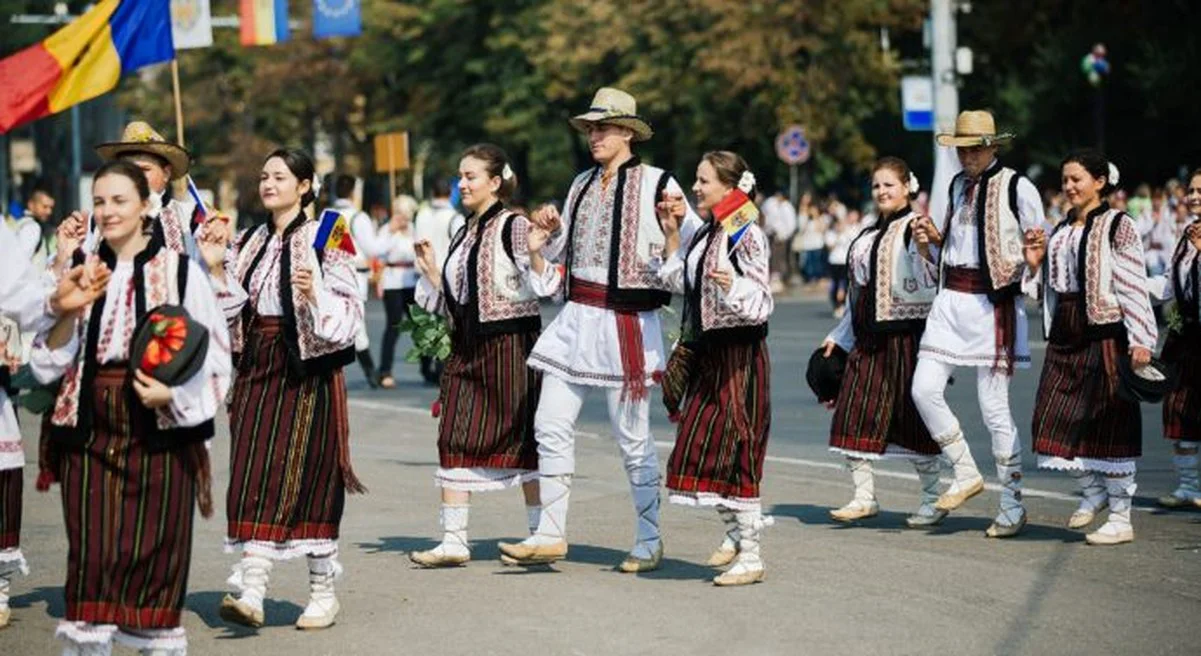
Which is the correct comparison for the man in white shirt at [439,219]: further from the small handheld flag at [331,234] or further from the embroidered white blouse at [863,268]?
the small handheld flag at [331,234]

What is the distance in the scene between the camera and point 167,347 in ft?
23.8

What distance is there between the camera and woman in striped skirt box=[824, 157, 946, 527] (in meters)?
12.0

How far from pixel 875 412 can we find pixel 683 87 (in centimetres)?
3751

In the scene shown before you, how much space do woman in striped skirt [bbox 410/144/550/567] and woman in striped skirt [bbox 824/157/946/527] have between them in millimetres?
2024

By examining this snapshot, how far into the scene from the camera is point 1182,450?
12609 millimetres

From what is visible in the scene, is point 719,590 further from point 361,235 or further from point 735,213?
point 361,235

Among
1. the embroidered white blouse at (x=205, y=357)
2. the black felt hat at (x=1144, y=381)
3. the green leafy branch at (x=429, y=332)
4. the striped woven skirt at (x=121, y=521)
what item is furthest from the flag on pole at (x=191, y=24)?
the striped woven skirt at (x=121, y=521)

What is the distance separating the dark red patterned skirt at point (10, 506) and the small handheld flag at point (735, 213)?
3.00 metres

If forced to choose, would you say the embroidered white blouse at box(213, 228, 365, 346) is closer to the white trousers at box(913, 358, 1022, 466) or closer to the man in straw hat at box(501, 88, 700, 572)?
the man in straw hat at box(501, 88, 700, 572)

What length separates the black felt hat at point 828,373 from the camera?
40.4 feet

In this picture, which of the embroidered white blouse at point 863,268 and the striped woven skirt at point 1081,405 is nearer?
the striped woven skirt at point 1081,405

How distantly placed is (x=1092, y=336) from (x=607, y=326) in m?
2.46

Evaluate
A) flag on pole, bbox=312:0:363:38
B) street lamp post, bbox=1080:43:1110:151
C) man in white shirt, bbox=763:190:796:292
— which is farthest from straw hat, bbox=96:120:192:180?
street lamp post, bbox=1080:43:1110:151

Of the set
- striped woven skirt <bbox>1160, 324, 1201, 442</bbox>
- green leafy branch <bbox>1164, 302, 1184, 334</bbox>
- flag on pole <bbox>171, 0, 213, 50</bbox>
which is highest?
flag on pole <bbox>171, 0, 213, 50</bbox>
